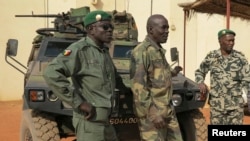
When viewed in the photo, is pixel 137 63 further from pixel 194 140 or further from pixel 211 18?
pixel 211 18

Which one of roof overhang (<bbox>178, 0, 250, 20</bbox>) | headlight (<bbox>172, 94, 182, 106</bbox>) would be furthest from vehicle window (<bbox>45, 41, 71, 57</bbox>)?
roof overhang (<bbox>178, 0, 250, 20</bbox>)

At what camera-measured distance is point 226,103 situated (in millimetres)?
4980

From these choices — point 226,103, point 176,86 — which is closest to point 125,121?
point 176,86

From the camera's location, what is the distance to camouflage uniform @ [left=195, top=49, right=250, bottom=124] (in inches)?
195

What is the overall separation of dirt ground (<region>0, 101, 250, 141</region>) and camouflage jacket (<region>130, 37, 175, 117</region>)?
3618 mm

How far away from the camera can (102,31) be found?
3451 millimetres

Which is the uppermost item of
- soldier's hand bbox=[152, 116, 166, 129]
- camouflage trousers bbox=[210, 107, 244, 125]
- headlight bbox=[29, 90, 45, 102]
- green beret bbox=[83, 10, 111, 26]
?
green beret bbox=[83, 10, 111, 26]

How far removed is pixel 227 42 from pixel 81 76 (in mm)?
2084

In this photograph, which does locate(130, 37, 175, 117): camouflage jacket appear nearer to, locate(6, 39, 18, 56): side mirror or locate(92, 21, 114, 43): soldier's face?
locate(92, 21, 114, 43): soldier's face

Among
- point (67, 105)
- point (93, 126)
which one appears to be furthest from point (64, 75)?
point (67, 105)

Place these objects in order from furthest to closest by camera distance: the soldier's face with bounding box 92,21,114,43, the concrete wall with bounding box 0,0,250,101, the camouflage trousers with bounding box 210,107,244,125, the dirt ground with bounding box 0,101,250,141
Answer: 1. the concrete wall with bounding box 0,0,250,101
2. the dirt ground with bounding box 0,101,250,141
3. the camouflage trousers with bounding box 210,107,244,125
4. the soldier's face with bounding box 92,21,114,43

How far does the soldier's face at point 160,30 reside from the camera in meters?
3.92

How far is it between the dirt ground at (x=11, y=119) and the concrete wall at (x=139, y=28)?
1.04 meters

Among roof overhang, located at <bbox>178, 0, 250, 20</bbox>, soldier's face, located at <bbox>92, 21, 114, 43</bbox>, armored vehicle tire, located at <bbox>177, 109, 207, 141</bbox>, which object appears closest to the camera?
soldier's face, located at <bbox>92, 21, 114, 43</bbox>
